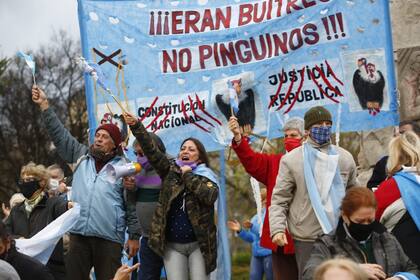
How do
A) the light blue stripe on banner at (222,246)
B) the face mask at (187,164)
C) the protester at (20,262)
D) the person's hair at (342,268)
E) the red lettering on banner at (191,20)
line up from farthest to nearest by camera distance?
the red lettering on banner at (191,20) < the light blue stripe on banner at (222,246) < the face mask at (187,164) < the protester at (20,262) < the person's hair at (342,268)

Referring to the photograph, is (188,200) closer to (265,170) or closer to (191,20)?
(265,170)

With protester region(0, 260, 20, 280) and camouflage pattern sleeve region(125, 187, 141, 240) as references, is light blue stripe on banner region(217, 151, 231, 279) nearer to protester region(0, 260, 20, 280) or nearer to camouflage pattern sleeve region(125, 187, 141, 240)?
camouflage pattern sleeve region(125, 187, 141, 240)

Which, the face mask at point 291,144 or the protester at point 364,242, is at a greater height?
the face mask at point 291,144

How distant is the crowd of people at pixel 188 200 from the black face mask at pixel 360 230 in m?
0.74

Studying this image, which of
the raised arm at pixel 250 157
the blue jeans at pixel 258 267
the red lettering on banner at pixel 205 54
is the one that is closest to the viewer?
the raised arm at pixel 250 157

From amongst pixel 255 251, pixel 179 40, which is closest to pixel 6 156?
pixel 255 251

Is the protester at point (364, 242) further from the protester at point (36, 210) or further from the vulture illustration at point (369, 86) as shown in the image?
the vulture illustration at point (369, 86)

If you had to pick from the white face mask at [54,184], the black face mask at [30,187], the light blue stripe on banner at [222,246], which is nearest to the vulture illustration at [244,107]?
the light blue stripe on banner at [222,246]

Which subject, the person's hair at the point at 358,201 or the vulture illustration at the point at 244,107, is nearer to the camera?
the person's hair at the point at 358,201

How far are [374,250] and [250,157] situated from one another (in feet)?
6.45

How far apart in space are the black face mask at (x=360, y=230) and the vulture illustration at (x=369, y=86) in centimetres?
327

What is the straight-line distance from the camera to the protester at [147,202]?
7848 mm

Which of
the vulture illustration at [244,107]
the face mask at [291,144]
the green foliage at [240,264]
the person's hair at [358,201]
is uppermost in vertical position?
Answer: the vulture illustration at [244,107]

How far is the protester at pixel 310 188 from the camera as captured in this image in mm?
6621
